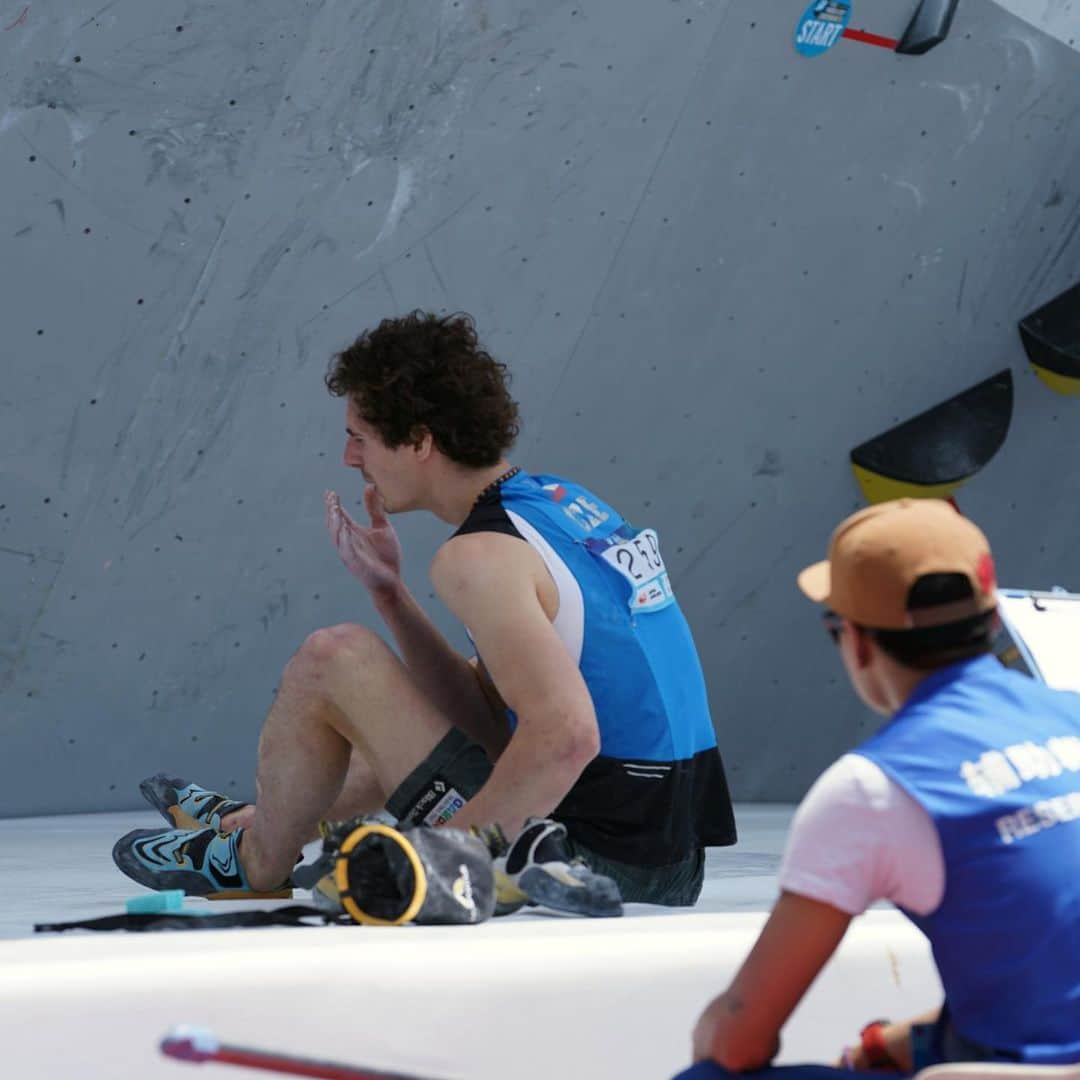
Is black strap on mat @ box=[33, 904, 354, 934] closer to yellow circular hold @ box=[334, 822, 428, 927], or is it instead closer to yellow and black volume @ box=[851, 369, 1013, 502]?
yellow circular hold @ box=[334, 822, 428, 927]

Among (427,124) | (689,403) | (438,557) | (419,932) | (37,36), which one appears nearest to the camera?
(419,932)

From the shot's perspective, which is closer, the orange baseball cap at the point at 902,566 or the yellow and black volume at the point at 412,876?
the orange baseball cap at the point at 902,566

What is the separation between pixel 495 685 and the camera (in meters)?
2.04

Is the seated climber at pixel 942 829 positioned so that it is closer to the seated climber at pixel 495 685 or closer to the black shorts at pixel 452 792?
the seated climber at pixel 495 685

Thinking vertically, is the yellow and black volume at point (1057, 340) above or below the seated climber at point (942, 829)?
above

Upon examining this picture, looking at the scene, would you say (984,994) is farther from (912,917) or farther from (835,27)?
(835,27)

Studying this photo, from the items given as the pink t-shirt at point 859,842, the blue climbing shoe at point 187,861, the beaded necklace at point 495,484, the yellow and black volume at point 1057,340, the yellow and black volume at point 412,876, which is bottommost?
the blue climbing shoe at point 187,861

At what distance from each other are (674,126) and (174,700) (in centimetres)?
162

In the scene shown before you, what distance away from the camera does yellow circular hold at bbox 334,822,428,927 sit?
174 cm

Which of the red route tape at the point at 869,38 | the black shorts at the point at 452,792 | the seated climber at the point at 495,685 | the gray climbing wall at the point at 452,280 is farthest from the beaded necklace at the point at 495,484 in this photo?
the red route tape at the point at 869,38

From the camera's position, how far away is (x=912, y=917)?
120 centimetres

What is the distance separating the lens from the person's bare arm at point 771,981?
3.67ft

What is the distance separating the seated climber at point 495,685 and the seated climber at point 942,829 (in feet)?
2.32

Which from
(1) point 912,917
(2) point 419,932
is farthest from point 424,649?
A: (1) point 912,917
